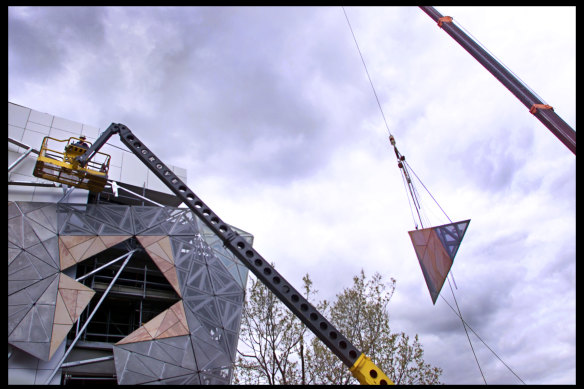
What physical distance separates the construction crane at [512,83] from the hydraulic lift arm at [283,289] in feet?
25.0

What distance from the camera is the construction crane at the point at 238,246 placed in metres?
10.6

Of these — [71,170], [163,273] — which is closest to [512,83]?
[163,273]

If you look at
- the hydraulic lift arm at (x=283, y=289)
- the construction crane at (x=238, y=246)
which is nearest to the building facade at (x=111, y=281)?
the construction crane at (x=238, y=246)

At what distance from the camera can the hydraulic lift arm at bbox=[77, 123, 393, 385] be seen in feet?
34.3

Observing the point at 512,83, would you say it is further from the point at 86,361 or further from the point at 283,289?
the point at 86,361

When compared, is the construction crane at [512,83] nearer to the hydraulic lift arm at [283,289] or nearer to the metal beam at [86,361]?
the hydraulic lift arm at [283,289]

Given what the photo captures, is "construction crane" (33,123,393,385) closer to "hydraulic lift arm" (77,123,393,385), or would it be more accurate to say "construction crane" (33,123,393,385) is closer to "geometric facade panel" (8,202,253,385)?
"hydraulic lift arm" (77,123,393,385)

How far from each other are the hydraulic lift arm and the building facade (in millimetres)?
6470

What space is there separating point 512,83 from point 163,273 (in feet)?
55.4

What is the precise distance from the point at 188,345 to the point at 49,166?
10.6 meters

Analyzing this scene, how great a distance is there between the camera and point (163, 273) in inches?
Result: 780

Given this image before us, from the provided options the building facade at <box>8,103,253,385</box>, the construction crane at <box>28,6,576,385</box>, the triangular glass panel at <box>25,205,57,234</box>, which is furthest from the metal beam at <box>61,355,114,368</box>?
the construction crane at <box>28,6,576,385</box>
